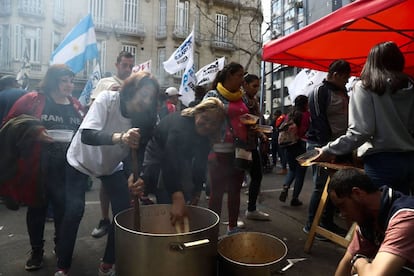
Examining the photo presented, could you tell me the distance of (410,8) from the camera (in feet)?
10.4

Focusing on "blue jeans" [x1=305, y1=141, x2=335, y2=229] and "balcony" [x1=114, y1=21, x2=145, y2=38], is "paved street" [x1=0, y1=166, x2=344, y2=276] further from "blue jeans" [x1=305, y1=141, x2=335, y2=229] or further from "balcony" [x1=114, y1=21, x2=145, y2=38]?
"balcony" [x1=114, y1=21, x2=145, y2=38]

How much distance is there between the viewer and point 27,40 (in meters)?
5.93

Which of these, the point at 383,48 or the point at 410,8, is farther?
the point at 410,8

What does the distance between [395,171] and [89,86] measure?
597 cm

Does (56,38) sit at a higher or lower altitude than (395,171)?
higher

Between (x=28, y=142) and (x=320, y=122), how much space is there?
2430mm

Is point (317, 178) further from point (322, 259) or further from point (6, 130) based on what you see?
point (6, 130)

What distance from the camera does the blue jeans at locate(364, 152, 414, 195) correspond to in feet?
6.30

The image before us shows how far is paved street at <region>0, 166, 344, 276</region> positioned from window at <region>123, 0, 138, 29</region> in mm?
2885

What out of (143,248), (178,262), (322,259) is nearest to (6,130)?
(143,248)

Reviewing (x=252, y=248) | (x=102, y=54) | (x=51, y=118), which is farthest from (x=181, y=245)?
(x=102, y=54)

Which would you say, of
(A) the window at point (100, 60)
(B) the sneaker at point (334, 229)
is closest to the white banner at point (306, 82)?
(B) the sneaker at point (334, 229)

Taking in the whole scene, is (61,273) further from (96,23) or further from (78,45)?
(96,23)

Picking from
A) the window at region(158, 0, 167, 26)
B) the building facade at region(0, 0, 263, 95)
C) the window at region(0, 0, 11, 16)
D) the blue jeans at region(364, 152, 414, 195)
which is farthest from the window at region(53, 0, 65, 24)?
the blue jeans at region(364, 152, 414, 195)
